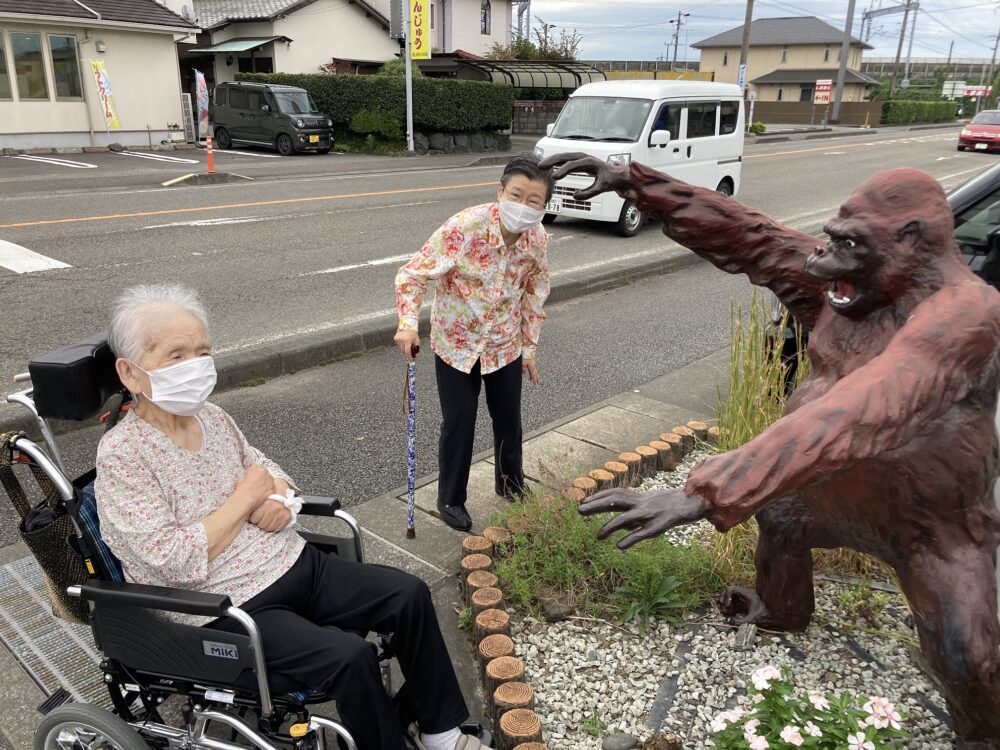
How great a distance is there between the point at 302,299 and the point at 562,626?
4.94 meters

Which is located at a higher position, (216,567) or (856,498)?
(856,498)

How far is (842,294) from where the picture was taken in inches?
71.6

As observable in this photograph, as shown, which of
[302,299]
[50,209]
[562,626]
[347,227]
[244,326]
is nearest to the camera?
[562,626]

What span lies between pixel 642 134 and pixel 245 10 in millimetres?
21622

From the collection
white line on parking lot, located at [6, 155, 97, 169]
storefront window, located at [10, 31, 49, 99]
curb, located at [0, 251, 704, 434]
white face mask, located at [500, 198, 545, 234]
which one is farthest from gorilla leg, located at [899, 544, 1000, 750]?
storefront window, located at [10, 31, 49, 99]

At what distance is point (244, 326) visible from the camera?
6113mm

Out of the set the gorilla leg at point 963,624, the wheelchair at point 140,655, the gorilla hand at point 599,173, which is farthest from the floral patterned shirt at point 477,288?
the gorilla leg at point 963,624

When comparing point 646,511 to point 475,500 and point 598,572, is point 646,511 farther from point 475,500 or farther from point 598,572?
point 475,500

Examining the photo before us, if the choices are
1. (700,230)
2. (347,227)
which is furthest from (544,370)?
(347,227)

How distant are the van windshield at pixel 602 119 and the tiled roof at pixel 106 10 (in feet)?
45.6

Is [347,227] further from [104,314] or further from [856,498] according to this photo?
[856,498]

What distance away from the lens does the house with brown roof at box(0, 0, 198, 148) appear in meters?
18.0

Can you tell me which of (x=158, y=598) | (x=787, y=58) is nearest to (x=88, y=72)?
(x=158, y=598)

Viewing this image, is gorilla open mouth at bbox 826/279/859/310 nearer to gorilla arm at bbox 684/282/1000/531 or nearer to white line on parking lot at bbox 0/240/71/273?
gorilla arm at bbox 684/282/1000/531
